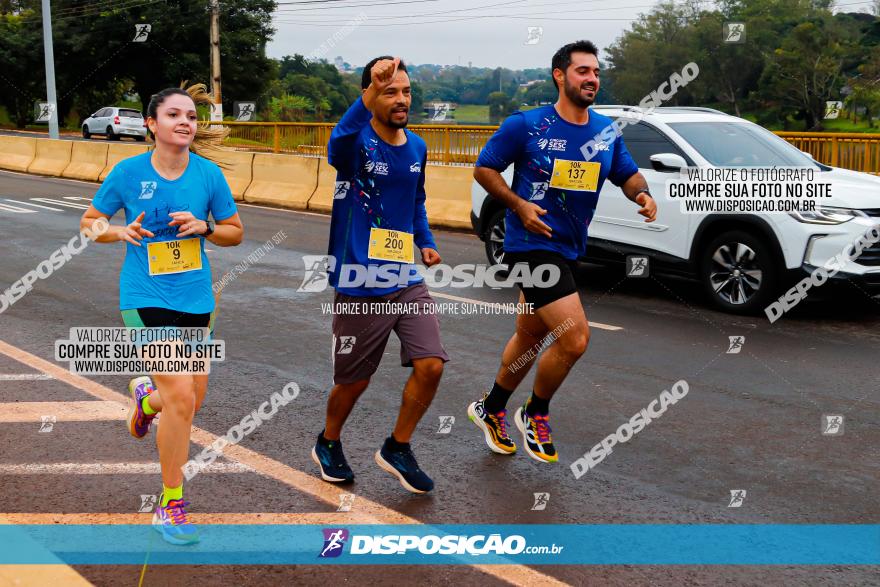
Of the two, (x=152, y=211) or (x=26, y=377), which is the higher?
(x=152, y=211)

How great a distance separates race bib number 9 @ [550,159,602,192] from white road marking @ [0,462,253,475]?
7.15 ft

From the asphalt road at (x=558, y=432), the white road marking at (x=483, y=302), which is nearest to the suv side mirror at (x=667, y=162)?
the asphalt road at (x=558, y=432)

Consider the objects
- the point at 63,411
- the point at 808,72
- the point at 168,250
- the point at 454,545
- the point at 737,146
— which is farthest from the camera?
the point at 808,72

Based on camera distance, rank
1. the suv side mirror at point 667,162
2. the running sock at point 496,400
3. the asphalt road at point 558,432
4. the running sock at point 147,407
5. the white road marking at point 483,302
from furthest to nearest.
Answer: the suv side mirror at point 667,162 → the white road marking at point 483,302 → the running sock at point 496,400 → the running sock at point 147,407 → the asphalt road at point 558,432

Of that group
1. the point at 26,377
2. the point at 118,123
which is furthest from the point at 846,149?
the point at 118,123

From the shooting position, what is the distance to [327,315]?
9391 millimetres

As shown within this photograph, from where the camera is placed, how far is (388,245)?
473 cm

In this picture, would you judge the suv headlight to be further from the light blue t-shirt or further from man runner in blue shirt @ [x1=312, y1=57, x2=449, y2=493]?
the light blue t-shirt

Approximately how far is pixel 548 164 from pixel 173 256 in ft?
6.64

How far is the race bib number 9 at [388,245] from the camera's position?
4719 millimetres

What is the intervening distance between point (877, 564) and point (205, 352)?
A: 115 inches

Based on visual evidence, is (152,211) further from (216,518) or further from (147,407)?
(216,518)

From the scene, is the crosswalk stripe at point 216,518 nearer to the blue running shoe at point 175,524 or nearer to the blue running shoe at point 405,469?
the blue running shoe at point 175,524

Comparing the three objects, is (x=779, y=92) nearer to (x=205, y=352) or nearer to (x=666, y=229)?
(x=666, y=229)
